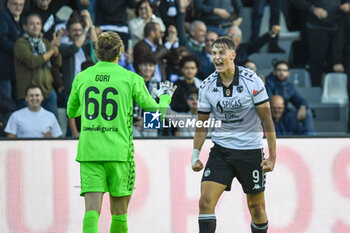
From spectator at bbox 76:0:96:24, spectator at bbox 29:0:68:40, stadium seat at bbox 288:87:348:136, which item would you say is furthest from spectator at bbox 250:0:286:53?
spectator at bbox 29:0:68:40

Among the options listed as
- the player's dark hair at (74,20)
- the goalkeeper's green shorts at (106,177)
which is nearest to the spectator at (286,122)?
the player's dark hair at (74,20)

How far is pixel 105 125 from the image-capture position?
5039mm

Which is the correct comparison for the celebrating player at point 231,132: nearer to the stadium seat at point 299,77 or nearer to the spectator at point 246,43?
the spectator at point 246,43

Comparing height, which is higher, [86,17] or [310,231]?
[86,17]

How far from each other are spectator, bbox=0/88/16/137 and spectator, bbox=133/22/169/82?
1525 mm

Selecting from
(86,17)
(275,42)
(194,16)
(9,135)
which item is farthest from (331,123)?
Result: (9,135)

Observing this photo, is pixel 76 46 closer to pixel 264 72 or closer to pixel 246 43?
pixel 246 43

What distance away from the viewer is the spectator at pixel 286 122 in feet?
26.3

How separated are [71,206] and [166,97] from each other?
6.46 ft

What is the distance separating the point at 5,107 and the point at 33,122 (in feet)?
1.73

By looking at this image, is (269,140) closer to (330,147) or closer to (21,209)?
(330,147)

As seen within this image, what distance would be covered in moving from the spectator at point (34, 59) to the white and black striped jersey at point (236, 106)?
2871 millimetres

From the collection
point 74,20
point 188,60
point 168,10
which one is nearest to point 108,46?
point 188,60

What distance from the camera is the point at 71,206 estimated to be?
6.74 metres
